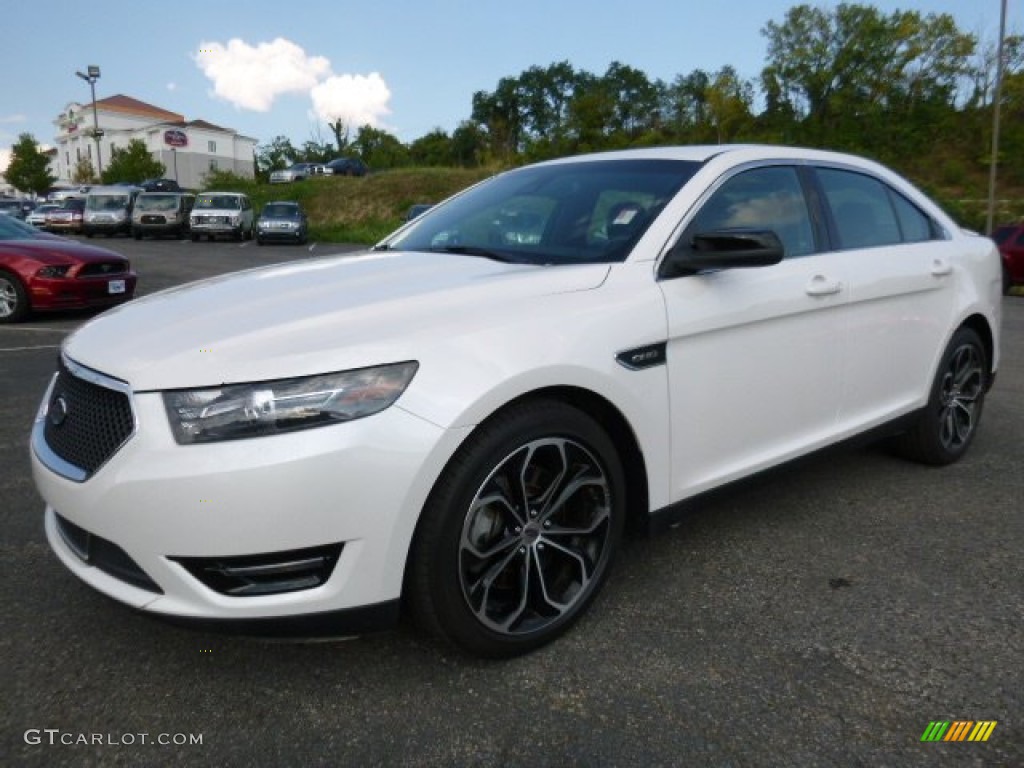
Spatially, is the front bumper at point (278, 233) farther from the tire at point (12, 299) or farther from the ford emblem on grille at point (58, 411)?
the ford emblem on grille at point (58, 411)

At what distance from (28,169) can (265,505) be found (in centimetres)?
9145

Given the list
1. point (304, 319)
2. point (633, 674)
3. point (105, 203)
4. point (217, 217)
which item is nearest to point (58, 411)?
point (304, 319)

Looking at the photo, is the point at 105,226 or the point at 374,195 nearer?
the point at 105,226

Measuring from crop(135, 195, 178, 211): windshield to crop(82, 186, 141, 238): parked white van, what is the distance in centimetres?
98

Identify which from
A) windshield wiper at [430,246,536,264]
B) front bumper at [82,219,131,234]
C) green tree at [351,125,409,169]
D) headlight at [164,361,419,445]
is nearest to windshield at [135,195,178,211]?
front bumper at [82,219,131,234]

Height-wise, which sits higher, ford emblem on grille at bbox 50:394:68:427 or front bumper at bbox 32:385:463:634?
ford emblem on grille at bbox 50:394:68:427

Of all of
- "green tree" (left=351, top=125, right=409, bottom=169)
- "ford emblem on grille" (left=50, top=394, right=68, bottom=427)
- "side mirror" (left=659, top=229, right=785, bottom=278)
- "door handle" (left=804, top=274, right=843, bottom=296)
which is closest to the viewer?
"ford emblem on grille" (left=50, top=394, right=68, bottom=427)

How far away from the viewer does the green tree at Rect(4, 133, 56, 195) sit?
77.3 meters

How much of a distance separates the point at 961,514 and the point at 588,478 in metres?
2.05

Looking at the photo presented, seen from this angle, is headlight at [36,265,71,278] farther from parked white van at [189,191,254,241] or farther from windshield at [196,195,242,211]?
windshield at [196,195,242,211]

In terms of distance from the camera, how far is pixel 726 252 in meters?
2.58

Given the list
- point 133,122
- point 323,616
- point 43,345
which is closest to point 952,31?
point 43,345

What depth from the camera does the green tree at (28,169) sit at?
254 ft

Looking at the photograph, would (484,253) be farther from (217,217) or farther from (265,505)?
(217,217)
